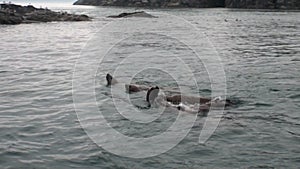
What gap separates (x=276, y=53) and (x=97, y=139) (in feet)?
66.6

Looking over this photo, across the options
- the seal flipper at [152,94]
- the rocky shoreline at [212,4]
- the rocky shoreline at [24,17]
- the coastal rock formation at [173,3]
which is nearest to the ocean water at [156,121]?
the seal flipper at [152,94]

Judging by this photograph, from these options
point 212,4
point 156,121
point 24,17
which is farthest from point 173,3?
point 156,121

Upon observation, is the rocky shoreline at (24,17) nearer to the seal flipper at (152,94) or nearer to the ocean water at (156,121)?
the ocean water at (156,121)

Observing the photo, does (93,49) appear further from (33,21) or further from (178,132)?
(33,21)

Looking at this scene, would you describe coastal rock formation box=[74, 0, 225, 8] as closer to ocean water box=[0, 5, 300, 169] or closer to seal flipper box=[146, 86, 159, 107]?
ocean water box=[0, 5, 300, 169]

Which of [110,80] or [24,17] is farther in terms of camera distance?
[24,17]

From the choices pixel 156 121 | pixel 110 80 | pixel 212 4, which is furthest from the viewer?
pixel 212 4

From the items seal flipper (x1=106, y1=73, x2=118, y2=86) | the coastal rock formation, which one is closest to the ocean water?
seal flipper (x1=106, y1=73, x2=118, y2=86)

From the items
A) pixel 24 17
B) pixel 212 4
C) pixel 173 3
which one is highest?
pixel 173 3

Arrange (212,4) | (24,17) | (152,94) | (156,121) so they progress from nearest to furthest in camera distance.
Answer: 1. (156,121)
2. (152,94)
3. (24,17)
4. (212,4)

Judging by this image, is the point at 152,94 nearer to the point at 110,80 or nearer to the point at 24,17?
the point at 110,80

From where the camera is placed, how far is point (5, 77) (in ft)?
64.0

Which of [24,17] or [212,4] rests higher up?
[212,4]

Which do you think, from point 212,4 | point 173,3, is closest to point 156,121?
point 173,3
